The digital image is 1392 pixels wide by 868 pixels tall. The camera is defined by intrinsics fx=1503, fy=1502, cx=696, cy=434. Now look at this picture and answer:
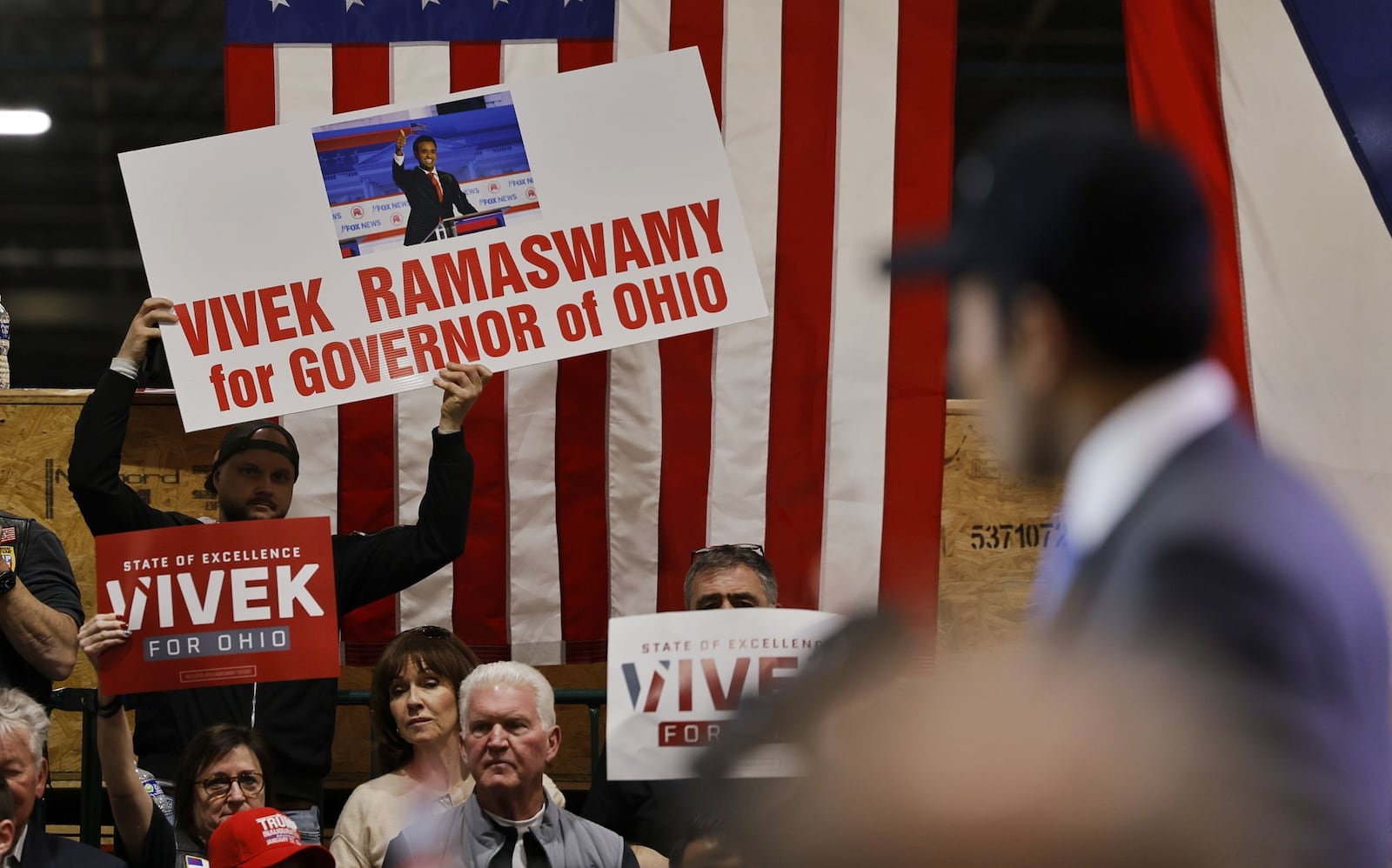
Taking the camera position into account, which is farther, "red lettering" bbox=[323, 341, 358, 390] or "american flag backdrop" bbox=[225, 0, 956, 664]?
"american flag backdrop" bbox=[225, 0, 956, 664]

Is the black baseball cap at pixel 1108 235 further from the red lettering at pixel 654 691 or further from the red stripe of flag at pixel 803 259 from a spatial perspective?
the red stripe of flag at pixel 803 259

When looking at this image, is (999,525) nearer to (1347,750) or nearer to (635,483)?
(635,483)

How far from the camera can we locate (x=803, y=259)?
5191mm

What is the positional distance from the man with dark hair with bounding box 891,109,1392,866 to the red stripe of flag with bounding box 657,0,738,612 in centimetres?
397

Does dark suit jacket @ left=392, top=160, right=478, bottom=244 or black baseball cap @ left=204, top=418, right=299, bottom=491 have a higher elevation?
dark suit jacket @ left=392, top=160, right=478, bottom=244

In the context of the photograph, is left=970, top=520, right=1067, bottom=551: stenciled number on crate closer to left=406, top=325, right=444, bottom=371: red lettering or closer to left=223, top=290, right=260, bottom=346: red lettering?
left=406, top=325, right=444, bottom=371: red lettering

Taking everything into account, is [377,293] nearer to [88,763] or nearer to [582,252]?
[582,252]

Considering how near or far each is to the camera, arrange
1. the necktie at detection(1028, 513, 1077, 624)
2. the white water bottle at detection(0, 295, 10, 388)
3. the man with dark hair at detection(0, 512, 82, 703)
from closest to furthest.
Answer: the necktie at detection(1028, 513, 1077, 624) < the man with dark hair at detection(0, 512, 82, 703) < the white water bottle at detection(0, 295, 10, 388)

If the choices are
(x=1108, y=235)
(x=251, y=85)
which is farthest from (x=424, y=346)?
(x=1108, y=235)

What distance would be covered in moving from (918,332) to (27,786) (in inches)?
121

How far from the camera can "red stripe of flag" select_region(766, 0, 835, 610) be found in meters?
5.17

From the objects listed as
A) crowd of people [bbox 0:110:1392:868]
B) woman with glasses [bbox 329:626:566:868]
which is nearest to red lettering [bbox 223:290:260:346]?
woman with glasses [bbox 329:626:566:868]

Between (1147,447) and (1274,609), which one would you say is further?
(1147,447)

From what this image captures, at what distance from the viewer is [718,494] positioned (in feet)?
17.0
